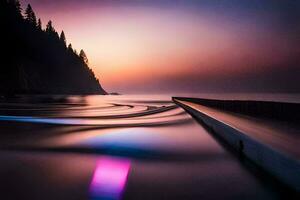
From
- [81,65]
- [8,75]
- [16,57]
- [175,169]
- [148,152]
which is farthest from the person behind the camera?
[81,65]

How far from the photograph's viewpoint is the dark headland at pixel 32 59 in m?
106

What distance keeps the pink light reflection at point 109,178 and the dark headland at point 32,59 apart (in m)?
99.5

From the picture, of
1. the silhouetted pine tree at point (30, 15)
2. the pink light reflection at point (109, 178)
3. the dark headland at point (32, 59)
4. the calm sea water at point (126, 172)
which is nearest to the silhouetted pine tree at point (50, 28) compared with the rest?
the dark headland at point (32, 59)

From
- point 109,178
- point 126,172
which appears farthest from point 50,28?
point 109,178

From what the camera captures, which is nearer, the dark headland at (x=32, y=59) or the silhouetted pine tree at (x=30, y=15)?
the dark headland at (x=32, y=59)

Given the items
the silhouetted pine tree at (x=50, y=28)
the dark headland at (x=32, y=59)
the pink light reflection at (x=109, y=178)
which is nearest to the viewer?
the pink light reflection at (x=109, y=178)

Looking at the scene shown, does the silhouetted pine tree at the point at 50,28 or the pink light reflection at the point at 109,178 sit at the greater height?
the silhouetted pine tree at the point at 50,28

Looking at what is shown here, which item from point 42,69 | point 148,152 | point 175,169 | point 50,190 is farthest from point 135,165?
point 42,69

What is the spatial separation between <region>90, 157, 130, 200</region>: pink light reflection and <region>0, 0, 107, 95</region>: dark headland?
99.5 meters

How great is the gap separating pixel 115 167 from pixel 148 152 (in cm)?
317

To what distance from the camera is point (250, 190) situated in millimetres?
7336

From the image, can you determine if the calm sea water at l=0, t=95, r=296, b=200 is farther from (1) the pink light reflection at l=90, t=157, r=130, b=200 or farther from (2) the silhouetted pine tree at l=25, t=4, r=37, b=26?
(2) the silhouetted pine tree at l=25, t=4, r=37, b=26

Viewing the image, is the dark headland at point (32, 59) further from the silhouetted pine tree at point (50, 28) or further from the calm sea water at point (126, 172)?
the calm sea water at point (126, 172)

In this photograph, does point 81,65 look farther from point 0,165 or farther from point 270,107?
point 0,165
